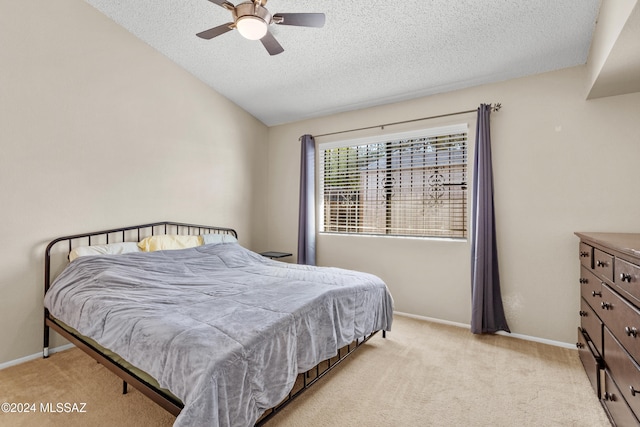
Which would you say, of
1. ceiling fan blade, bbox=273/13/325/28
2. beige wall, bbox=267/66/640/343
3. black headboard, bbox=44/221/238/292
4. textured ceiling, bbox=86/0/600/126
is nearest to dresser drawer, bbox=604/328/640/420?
beige wall, bbox=267/66/640/343

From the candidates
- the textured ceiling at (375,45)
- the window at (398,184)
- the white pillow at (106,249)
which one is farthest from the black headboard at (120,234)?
the textured ceiling at (375,45)

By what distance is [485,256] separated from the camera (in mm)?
2865

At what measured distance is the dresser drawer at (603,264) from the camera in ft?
5.44

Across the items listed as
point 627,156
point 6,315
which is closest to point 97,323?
point 6,315

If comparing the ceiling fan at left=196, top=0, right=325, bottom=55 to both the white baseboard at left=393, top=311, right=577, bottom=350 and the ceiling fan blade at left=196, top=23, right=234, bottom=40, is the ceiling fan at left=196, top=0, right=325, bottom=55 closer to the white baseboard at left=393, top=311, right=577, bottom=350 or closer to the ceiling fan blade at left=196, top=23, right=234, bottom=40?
the ceiling fan blade at left=196, top=23, right=234, bottom=40

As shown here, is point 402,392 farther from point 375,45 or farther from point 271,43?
point 375,45

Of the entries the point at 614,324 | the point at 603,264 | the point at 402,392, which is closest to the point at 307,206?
the point at 402,392

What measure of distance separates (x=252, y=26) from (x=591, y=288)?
9.72 feet

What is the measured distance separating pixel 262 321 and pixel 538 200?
9.04ft

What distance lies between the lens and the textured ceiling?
2.24 meters

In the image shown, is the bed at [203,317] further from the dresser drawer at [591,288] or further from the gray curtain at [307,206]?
the dresser drawer at [591,288]

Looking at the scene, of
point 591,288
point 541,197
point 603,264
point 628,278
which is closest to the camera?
point 628,278

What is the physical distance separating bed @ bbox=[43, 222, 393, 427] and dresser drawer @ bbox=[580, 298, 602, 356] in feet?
4.55

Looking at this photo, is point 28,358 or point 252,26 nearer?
point 252,26
